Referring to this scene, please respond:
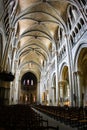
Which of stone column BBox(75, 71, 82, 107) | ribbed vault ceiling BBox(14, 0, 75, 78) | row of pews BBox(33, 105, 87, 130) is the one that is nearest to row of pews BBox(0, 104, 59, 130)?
row of pews BBox(33, 105, 87, 130)

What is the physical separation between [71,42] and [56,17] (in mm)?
5356

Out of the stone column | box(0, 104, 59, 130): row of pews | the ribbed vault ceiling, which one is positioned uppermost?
the ribbed vault ceiling

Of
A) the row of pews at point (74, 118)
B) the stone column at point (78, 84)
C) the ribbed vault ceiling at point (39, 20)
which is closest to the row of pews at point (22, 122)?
the row of pews at point (74, 118)

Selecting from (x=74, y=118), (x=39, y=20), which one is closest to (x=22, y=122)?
(x=74, y=118)

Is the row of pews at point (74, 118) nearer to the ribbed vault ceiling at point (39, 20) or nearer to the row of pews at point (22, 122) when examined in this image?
the row of pews at point (22, 122)

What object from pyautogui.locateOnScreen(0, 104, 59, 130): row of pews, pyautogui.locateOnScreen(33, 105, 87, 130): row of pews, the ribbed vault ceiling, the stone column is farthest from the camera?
the ribbed vault ceiling

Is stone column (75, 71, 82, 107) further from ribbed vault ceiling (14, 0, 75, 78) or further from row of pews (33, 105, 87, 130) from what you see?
ribbed vault ceiling (14, 0, 75, 78)

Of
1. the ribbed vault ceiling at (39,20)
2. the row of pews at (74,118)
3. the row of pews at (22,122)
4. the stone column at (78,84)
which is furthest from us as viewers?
the ribbed vault ceiling at (39,20)

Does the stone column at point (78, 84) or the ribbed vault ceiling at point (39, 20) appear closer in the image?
the stone column at point (78, 84)

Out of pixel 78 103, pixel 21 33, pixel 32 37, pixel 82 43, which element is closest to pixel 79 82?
pixel 78 103

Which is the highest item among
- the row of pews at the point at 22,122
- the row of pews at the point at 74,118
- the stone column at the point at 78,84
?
the stone column at the point at 78,84

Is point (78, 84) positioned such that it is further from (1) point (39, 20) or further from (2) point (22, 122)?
(2) point (22, 122)

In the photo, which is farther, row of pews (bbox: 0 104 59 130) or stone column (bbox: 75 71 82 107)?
stone column (bbox: 75 71 82 107)

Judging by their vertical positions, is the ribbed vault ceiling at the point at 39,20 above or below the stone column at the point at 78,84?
above
